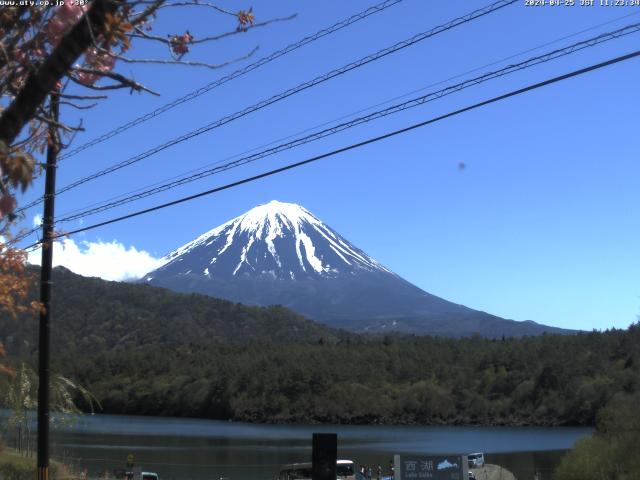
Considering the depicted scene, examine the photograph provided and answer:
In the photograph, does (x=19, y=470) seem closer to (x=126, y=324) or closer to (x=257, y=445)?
(x=257, y=445)

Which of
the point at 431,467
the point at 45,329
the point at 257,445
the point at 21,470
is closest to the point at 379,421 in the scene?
the point at 257,445

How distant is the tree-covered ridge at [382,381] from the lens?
10262cm

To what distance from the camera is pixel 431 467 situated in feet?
53.5

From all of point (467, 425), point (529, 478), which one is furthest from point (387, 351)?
point (529, 478)

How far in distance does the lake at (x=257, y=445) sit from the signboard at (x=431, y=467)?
2177cm

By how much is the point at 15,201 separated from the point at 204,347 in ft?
454

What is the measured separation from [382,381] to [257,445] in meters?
50.2

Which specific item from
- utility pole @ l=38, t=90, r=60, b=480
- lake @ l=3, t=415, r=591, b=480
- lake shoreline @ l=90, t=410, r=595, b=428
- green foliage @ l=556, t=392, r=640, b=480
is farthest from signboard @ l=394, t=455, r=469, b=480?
lake shoreline @ l=90, t=410, r=595, b=428

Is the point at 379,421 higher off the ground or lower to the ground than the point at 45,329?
lower

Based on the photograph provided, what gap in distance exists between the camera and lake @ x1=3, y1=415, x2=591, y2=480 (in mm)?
49969

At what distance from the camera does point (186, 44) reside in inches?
223

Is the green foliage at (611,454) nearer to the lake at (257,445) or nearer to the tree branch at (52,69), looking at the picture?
the lake at (257,445)

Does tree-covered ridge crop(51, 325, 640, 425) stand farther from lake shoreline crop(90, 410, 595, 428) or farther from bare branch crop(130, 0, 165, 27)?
bare branch crop(130, 0, 165, 27)

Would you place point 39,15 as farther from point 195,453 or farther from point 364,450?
point 364,450
